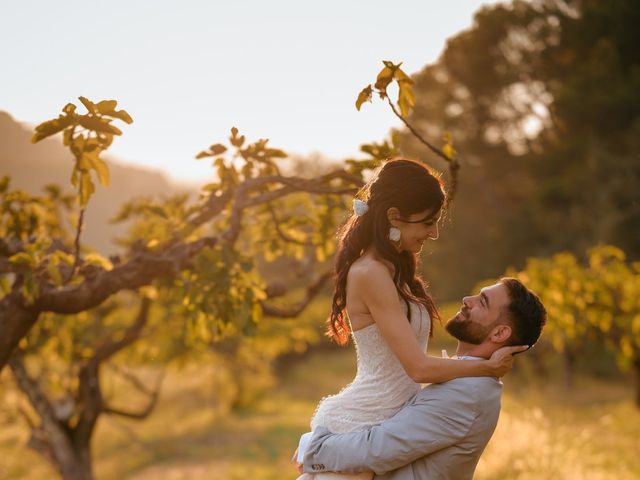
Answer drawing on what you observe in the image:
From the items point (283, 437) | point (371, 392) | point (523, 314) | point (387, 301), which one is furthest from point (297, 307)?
point (283, 437)

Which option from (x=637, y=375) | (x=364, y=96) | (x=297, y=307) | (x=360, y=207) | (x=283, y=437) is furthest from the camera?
(x=283, y=437)

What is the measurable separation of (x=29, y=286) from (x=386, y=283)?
1.82 metres

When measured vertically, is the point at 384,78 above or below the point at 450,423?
above

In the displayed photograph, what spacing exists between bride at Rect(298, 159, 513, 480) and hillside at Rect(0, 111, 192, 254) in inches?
60.6

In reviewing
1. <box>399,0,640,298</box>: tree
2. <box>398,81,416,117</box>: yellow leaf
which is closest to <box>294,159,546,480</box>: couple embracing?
<box>398,81,416,117</box>: yellow leaf

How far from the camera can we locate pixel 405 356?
304cm

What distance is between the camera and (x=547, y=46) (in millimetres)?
32812

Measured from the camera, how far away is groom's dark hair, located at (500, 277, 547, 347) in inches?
125

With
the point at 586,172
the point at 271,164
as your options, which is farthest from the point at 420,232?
the point at 586,172

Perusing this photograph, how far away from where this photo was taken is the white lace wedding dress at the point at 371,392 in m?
3.16

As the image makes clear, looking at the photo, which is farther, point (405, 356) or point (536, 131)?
point (536, 131)

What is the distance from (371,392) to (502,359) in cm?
58

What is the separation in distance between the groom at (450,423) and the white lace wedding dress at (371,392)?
7 centimetres

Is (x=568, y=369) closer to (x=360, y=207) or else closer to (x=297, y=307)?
(x=297, y=307)
